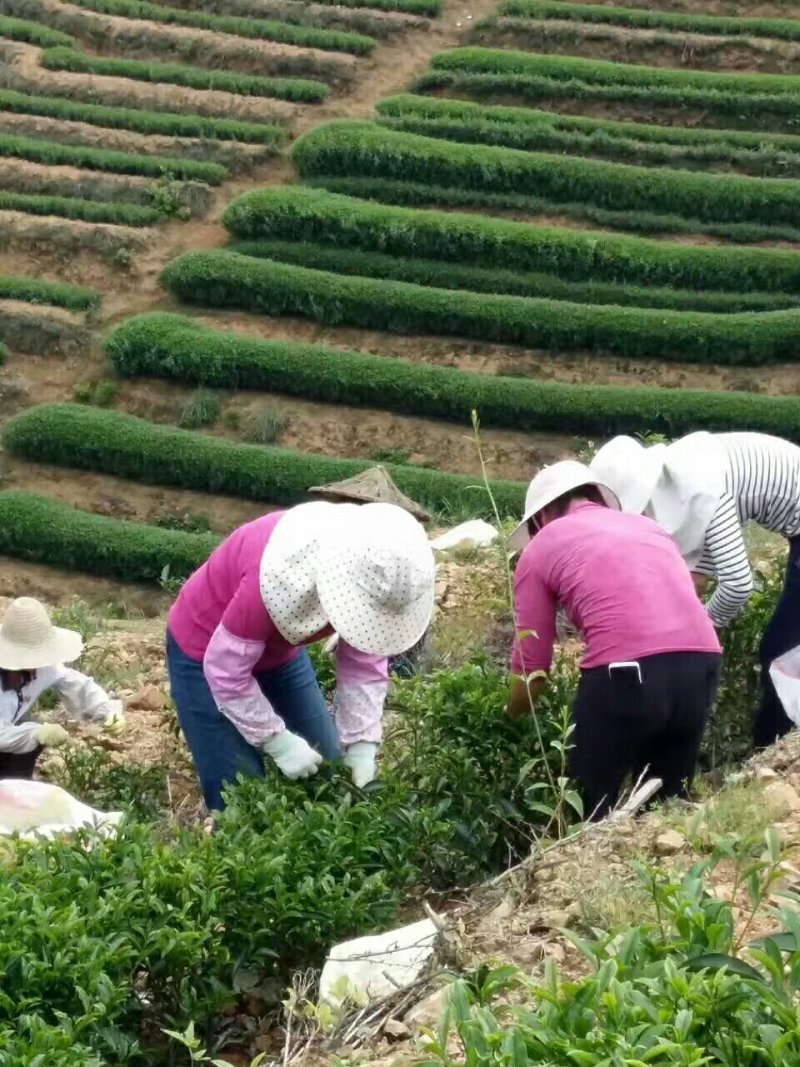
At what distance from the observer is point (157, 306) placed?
19641 millimetres

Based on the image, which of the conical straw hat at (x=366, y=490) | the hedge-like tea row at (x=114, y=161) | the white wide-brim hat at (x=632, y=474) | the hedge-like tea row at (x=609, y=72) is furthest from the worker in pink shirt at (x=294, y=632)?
the hedge-like tea row at (x=609, y=72)

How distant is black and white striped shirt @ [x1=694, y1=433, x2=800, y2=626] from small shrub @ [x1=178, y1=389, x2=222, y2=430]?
1256 centimetres

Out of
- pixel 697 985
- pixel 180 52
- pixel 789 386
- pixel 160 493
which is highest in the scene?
pixel 697 985

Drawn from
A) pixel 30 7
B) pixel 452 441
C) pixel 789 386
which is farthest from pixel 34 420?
pixel 30 7

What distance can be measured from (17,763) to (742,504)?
9.68ft

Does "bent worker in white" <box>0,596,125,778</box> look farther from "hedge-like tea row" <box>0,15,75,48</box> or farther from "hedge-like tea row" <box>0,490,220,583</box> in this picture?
"hedge-like tea row" <box>0,15,75,48</box>

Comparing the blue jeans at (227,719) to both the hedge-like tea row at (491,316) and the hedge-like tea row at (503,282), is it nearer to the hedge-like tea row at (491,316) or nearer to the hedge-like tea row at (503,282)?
the hedge-like tea row at (491,316)

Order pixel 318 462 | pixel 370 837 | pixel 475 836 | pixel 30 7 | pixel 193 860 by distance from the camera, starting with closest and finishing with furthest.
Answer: pixel 193 860
pixel 370 837
pixel 475 836
pixel 318 462
pixel 30 7

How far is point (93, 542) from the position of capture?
51.1 feet

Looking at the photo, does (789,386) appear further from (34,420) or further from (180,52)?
(180,52)

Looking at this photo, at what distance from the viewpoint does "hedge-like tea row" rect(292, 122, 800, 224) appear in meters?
20.1

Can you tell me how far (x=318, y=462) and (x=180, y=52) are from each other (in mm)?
9813

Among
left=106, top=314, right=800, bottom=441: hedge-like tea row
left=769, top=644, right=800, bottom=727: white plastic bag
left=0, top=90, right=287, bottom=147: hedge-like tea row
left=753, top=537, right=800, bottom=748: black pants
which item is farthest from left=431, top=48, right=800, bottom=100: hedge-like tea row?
left=769, top=644, right=800, bottom=727: white plastic bag

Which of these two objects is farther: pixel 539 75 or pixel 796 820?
pixel 539 75
